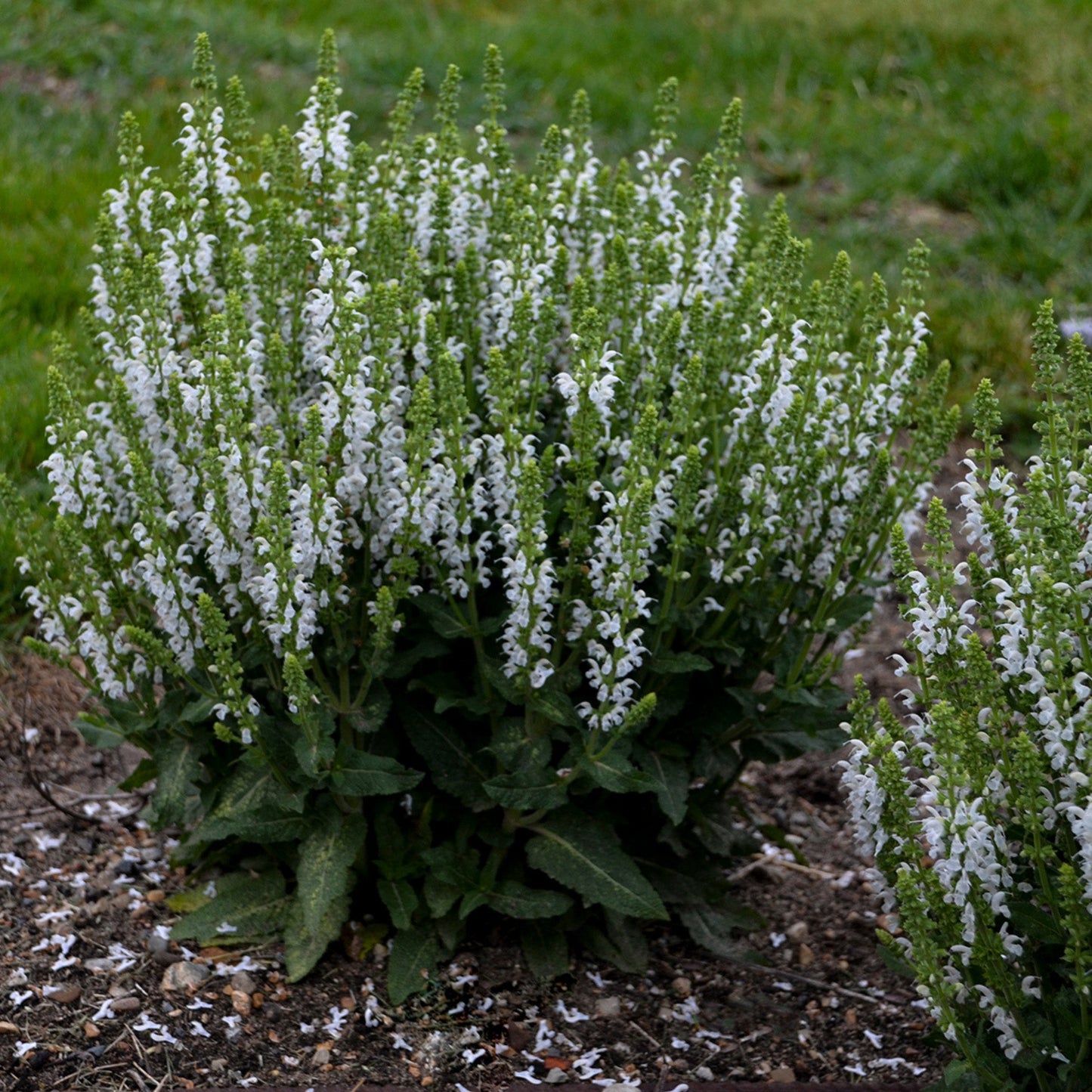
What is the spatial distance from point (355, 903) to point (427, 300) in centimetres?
155

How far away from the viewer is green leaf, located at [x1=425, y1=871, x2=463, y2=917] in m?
3.33

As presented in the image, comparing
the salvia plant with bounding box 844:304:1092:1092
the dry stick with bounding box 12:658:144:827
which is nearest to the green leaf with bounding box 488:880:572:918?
the salvia plant with bounding box 844:304:1092:1092

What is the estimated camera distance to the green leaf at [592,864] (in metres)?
3.19

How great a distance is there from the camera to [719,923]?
12.0ft

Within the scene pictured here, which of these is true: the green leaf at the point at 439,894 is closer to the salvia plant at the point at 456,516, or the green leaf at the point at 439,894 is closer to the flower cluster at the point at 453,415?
the salvia plant at the point at 456,516

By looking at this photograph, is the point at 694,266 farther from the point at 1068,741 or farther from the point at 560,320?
the point at 1068,741

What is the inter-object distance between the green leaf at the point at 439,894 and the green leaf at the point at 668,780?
54 cm

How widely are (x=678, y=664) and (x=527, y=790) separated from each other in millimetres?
442

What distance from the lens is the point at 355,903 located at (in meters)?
3.63

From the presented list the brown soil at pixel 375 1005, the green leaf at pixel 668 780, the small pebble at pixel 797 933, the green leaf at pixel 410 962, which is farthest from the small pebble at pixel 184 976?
the small pebble at pixel 797 933

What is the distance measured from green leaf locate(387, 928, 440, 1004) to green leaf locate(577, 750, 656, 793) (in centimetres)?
67

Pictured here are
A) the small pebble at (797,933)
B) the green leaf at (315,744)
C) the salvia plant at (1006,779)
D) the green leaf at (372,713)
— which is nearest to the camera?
the salvia plant at (1006,779)

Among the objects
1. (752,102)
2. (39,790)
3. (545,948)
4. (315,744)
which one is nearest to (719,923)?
(545,948)

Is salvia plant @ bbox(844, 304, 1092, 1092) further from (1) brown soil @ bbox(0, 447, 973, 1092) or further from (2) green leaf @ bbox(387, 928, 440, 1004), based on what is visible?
(2) green leaf @ bbox(387, 928, 440, 1004)
